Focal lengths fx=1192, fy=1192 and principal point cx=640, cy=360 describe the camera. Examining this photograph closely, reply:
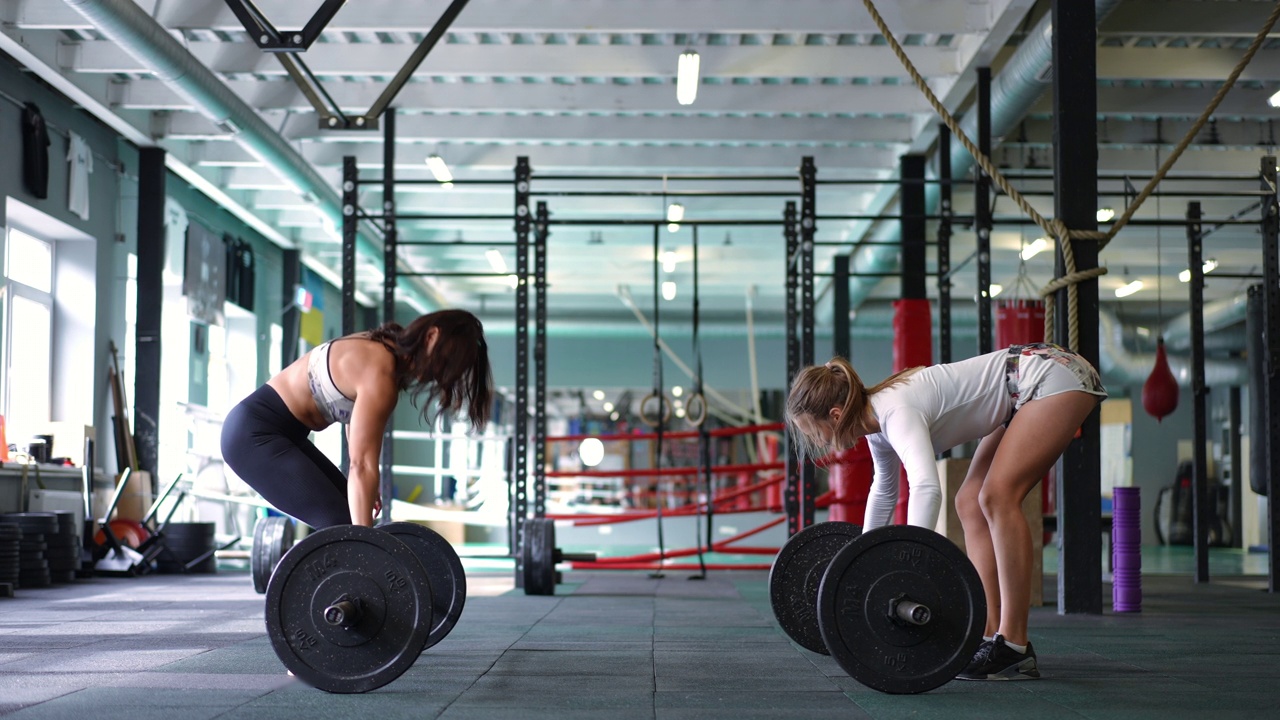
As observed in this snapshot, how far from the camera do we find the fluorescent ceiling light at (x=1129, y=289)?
13.5 meters

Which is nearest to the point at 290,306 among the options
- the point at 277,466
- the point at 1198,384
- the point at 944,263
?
the point at 944,263

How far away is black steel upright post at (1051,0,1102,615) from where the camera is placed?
4777mm

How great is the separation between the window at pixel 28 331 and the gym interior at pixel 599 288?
0.10 ft

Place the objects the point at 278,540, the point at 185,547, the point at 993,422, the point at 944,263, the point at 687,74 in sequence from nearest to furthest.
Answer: the point at 993,422, the point at 278,540, the point at 687,74, the point at 944,263, the point at 185,547

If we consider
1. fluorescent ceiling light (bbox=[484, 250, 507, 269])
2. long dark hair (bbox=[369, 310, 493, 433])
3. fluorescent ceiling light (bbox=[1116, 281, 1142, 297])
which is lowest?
long dark hair (bbox=[369, 310, 493, 433])

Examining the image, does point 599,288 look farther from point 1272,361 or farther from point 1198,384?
point 1272,361

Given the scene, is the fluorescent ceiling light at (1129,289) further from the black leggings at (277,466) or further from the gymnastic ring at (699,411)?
the black leggings at (277,466)

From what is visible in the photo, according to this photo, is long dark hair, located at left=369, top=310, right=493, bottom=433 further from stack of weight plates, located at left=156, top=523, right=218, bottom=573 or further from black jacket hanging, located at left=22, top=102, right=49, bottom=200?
stack of weight plates, located at left=156, top=523, right=218, bottom=573

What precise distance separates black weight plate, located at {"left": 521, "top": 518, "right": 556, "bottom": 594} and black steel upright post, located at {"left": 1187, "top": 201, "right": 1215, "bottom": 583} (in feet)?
13.0

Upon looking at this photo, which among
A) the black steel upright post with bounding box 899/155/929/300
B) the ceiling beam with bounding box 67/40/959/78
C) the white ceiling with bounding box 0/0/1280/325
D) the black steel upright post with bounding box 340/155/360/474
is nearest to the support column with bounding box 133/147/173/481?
the white ceiling with bounding box 0/0/1280/325

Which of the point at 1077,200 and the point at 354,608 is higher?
the point at 1077,200

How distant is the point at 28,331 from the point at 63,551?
2.04 metres

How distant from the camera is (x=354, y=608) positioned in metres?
2.55

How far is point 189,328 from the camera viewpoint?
34.8ft
